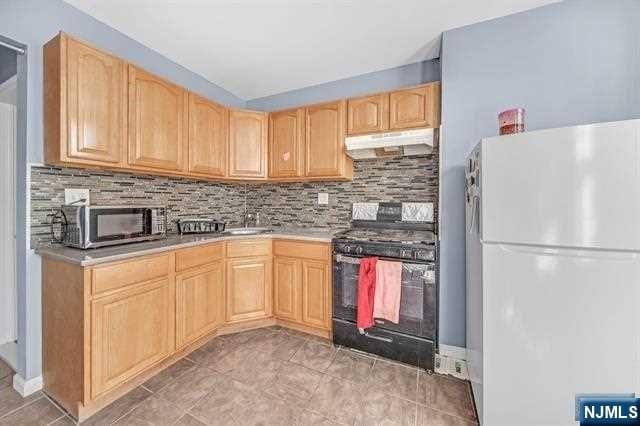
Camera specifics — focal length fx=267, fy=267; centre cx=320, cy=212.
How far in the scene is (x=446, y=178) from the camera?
199cm

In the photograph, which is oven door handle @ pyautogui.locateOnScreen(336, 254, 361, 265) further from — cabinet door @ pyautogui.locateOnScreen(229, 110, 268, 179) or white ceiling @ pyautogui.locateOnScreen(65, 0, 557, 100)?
white ceiling @ pyautogui.locateOnScreen(65, 0, 557, 100)

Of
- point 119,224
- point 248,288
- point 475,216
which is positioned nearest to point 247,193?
point 248,288

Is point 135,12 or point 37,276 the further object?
point 135,12

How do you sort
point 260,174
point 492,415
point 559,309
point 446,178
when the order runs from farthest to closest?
1. point 260,174
2. point 446,178
3. point 492,415
4. point 559,309

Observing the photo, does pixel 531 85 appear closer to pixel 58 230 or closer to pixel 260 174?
pixel 260 174

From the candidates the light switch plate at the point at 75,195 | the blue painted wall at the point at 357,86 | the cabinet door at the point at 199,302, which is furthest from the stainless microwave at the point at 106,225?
the blue painted wall at the point at 357,86

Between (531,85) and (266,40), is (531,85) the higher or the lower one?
the lower one

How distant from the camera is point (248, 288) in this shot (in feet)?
8.04

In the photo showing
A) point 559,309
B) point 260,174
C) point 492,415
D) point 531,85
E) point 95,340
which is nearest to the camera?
point 559,309

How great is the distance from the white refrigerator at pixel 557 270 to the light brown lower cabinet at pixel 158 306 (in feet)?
4.16

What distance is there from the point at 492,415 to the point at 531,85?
77.2 inches

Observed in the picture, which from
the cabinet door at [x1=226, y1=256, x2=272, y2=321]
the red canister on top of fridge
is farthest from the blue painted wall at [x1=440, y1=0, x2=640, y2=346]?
the cabinet door at [x1=226, y1=256, x2=272, y2=321]

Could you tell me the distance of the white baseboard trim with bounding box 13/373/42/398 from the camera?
159 centimetres

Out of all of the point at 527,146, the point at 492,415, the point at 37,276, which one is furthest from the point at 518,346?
the point at 37,276
